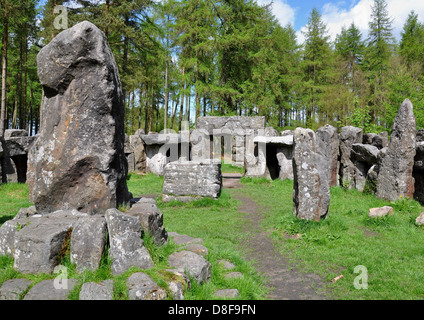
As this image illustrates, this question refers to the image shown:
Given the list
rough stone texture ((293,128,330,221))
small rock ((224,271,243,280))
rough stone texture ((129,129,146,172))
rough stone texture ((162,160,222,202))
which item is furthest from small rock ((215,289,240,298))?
rough stone texture ((129,129,146,172))

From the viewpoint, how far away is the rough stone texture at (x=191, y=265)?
11.8 ft

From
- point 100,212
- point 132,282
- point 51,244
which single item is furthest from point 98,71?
point 132,282

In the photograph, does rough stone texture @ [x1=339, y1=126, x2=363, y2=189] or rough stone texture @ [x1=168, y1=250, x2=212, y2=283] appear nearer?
rough stone texture @ [x1=168, y1=250, x2=212, y2=283]

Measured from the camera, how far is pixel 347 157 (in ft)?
36.7

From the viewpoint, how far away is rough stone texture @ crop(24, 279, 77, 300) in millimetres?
2891

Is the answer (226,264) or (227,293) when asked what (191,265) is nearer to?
(227,293)

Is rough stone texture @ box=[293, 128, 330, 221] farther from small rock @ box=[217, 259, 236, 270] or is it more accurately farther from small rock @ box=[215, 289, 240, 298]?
small rock @ box=[215, 289, 240, 298]

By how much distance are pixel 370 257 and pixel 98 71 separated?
198 inches

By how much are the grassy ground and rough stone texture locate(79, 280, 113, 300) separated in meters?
0.08

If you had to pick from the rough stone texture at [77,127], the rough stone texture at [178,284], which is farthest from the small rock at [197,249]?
the rough stone texture at [77,127]

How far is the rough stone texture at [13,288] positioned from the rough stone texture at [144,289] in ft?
3.38

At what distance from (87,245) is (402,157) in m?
8.45

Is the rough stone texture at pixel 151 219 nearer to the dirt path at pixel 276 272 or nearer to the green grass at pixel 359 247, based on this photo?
the dirt path at pixel 276 272
